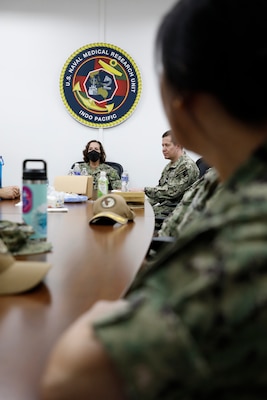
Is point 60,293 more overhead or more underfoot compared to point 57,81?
more underfoot

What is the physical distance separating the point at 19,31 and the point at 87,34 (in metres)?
0.76

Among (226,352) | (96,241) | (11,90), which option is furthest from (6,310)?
(11,90)

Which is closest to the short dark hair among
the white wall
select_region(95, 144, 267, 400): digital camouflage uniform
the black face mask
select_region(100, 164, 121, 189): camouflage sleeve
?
select_region(95, 144, 267, 400): digital camouflage uniform

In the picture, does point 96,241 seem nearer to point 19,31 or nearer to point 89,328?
point 89,328

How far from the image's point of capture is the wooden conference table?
0.52 m

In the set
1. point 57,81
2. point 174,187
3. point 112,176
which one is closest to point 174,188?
point 174,187

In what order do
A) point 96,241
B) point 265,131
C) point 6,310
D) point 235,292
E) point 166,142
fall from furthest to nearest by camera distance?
1. point 166,142
2. point 96,241
3. point 6,310
4. point 265,131
5. point 235,292

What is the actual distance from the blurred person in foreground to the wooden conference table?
0.26ft

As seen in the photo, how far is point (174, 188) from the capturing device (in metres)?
3.63

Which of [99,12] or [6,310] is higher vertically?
[99,12]

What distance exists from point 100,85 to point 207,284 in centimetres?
459

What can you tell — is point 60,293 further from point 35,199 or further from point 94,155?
point 94,155

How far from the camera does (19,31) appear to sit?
4.70 metres

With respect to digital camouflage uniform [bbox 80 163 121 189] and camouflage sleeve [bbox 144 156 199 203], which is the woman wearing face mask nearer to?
digital camouflage uniform [bbox 80 163 121 189]
